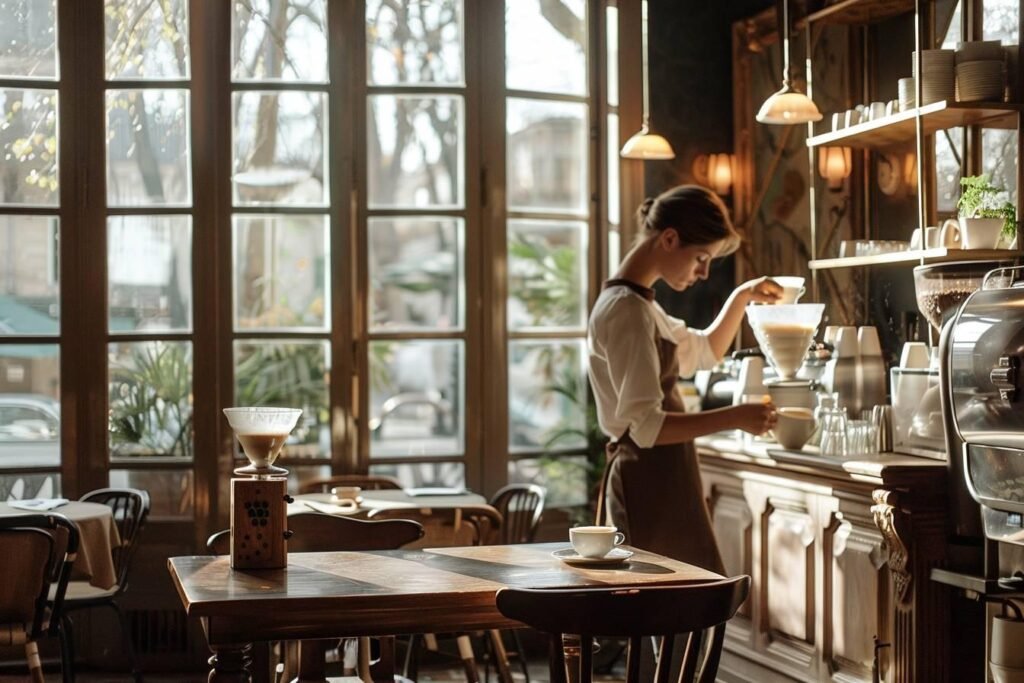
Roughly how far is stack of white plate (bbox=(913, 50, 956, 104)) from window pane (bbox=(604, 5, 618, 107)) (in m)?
1.89

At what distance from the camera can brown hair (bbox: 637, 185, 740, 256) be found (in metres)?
3.29

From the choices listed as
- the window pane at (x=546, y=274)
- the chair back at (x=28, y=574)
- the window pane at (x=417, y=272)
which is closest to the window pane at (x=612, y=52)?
the window pane at (x=546, y=274)

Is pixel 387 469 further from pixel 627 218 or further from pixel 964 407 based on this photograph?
pixel 964 407

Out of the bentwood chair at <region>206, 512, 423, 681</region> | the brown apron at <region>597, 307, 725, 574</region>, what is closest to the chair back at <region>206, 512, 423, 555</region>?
the bentwood chair at <region>206, 512, 423, 681</region>

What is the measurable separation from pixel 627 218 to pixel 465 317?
2.80 ft

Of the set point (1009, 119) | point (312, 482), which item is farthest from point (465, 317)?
point (1009, 119)

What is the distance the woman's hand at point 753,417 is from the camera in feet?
11.0

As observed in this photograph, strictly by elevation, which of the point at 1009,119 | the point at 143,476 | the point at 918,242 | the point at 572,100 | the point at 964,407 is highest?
the point at 572,100

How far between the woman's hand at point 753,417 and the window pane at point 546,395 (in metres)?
2.14

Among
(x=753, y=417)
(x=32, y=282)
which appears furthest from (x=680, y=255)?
(x=32, y=282)

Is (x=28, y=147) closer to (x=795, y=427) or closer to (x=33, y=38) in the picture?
(x=33, y=38)

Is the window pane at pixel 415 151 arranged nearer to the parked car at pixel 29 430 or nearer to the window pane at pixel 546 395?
the window pane at pixel 546 395

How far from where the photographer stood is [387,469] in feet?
17.5

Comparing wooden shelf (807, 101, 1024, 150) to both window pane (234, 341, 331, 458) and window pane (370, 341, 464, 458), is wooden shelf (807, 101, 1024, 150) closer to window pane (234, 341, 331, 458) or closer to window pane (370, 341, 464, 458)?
window pane (370, 341, 464, 458)
